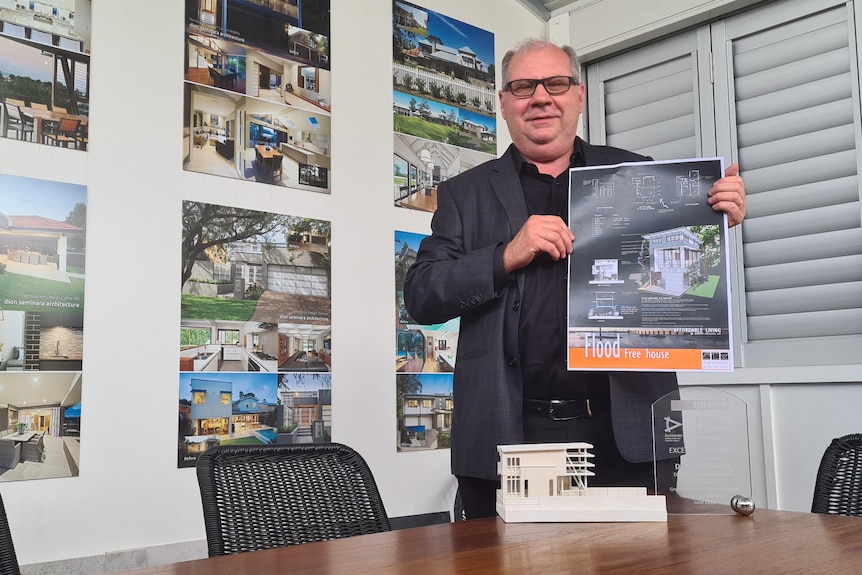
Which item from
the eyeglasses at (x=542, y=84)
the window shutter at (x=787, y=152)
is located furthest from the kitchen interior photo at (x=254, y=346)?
the window shutter at (x=787, y=152)

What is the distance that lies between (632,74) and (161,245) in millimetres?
2569

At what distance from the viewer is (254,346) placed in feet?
9.77

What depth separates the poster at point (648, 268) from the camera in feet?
5.31

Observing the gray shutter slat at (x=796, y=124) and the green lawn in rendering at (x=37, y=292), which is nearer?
the green lawn in rendering at (x=37, y=292)

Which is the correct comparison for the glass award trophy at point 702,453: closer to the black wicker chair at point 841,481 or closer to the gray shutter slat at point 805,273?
the black wicker chair at point 841,481

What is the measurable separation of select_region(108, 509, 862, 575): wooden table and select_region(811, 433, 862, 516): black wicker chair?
30 centimetres

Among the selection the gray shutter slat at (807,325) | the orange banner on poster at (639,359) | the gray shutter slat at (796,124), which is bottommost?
the orange banner on poster at (639,359)

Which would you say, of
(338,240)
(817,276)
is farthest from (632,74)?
(338,240)

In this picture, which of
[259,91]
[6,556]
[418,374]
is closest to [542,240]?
[6,556]

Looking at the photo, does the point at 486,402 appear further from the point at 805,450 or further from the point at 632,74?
the point at 632,74

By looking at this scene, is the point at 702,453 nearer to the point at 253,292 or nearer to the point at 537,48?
→ the point at 537,48

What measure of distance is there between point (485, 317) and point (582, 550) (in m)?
0.79

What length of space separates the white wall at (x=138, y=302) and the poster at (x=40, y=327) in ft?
0.13

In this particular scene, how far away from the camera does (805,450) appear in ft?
10.5
